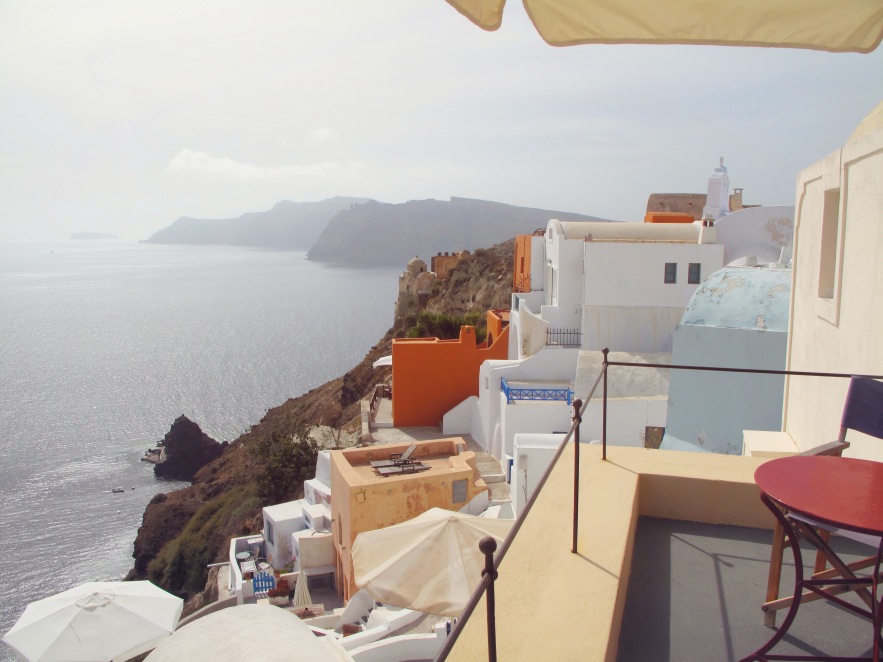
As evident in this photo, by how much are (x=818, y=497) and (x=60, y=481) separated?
1763 inches

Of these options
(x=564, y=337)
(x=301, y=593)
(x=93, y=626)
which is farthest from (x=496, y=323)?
(x=93, y=626)

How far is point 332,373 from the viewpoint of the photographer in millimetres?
69312

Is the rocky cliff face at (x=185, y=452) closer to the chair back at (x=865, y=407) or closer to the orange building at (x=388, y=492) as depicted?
the orange building at (x=388, y=492)

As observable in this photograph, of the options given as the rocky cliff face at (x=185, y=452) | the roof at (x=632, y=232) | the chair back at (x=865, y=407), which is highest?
the roof at (x=632, y=232)

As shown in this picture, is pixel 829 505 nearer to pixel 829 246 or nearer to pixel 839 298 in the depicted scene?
pixel 839 298

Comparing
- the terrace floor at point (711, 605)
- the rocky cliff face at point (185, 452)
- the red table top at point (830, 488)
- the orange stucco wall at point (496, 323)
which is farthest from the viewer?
the rocky cliff face at point (185, 452)

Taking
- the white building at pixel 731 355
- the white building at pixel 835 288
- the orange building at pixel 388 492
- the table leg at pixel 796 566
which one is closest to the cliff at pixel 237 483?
the orange building at pixel 388 492

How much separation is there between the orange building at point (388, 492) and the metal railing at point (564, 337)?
23.9 ft

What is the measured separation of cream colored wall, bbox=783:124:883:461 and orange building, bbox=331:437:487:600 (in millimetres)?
8062

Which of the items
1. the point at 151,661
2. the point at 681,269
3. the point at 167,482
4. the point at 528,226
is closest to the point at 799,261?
the point at 151,661

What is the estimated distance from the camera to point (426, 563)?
28.3 ft

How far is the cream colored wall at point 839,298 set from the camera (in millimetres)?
4164

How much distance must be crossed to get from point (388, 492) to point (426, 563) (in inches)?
177

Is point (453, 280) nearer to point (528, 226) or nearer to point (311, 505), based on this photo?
point (311, 505)
